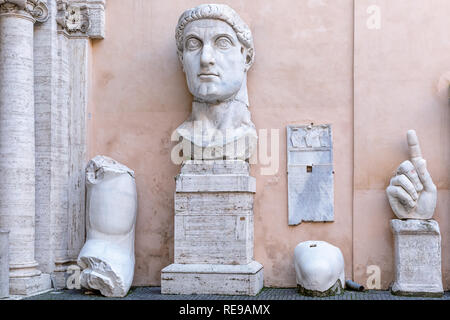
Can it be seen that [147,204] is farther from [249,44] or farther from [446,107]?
[446,107]

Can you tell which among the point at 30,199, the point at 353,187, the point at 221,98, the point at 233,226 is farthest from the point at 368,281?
the point at 30,199

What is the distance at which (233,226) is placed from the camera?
716cm

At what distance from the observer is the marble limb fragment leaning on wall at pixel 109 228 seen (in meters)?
7.06

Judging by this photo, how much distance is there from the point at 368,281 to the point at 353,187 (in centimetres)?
96

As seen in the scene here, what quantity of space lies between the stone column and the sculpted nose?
170 cm

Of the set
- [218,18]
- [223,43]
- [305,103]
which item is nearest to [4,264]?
[223,43]

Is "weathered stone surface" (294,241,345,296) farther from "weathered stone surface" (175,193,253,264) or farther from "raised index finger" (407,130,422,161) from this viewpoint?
"raised index finger" (407,130,422,161)

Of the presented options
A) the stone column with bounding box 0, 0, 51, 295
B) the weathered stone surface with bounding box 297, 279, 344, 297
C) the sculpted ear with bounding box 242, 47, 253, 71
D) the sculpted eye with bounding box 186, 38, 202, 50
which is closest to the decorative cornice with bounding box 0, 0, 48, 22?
the stone column with bounding box 0, 0, 51, 295

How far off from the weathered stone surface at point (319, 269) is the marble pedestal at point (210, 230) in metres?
0.44

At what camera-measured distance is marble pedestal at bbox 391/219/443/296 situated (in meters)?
7.04

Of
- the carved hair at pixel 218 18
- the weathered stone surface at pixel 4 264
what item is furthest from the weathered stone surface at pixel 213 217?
the weathered stone surface at pixel 4 264

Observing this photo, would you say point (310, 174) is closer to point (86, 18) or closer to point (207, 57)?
point (207, 57)

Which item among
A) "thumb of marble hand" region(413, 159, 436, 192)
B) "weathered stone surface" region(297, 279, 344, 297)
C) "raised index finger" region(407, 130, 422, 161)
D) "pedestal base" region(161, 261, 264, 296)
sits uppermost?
"raised index finger" region(407, 130, 422, 161)

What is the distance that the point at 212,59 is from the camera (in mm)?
7238
